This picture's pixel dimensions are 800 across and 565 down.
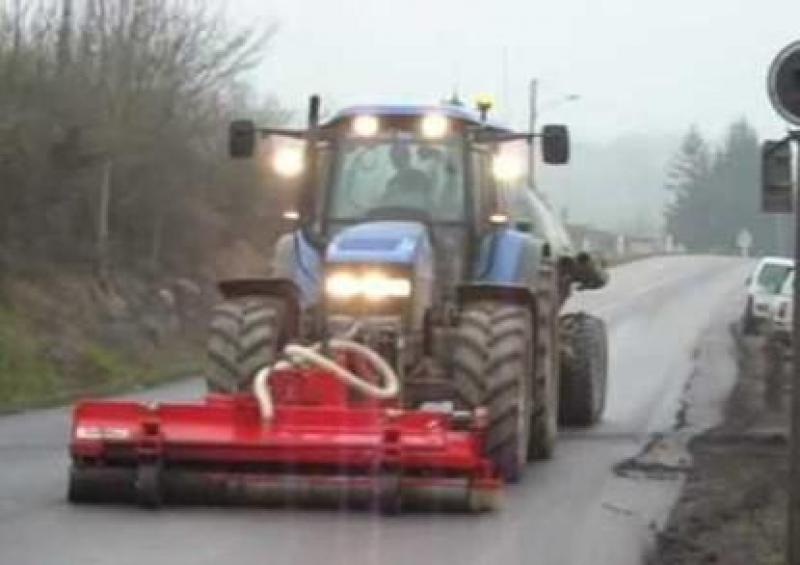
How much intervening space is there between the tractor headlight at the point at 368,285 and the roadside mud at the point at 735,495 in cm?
257

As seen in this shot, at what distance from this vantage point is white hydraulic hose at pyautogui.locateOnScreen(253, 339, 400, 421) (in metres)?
13.8

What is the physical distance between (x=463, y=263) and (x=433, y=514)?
3.64m

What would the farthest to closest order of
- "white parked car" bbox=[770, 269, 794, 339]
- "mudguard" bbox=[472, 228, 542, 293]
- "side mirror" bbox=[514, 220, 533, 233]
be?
"white parked car" bbox=[770, 269, 794, 339] < "side mirror" bbox=[514, 220, 533, 233] < "mudguard" bbox=[472, 228, 542, 293]

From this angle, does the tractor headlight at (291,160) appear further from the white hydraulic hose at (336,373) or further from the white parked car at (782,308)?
the white parked car at (782,308)

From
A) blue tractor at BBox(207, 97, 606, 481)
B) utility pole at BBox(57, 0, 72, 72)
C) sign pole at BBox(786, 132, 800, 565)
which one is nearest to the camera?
sign pole at BBox(786, 132, 800, 565)

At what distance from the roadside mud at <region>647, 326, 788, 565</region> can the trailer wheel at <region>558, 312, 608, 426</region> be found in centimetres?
136

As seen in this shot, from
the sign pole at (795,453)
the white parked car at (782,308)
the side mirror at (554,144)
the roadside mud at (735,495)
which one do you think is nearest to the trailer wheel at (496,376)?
the roadside mud at (735,495)

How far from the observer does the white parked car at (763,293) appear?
40031mm

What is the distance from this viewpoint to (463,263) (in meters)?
16.5

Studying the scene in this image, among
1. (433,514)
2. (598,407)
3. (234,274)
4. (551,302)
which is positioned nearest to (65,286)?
(234,274)

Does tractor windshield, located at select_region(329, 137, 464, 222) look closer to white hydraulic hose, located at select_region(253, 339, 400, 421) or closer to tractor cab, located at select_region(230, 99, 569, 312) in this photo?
tractor cab, located at select_region(230, 99, 569, 312)

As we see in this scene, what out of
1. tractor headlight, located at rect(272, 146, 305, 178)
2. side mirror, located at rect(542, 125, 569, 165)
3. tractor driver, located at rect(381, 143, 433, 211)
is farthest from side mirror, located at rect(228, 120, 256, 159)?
side mirror, located at rect(542, 125, 569, 165)

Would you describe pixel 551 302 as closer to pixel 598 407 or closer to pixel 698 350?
pixel 598 407

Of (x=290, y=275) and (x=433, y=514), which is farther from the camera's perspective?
(x=290, y=275)
